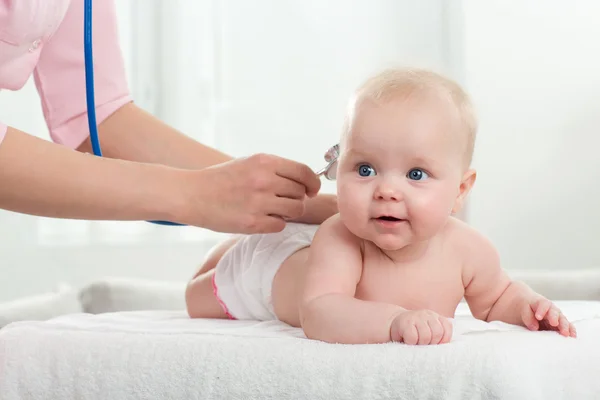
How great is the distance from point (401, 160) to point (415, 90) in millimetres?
93

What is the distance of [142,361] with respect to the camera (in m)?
0.81

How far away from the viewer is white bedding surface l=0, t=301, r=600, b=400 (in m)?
0.70

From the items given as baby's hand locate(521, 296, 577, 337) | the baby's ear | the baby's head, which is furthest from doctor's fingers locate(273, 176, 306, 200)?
baby's hand locate(521, 296, 577, 337)

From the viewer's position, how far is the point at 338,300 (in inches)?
35.1

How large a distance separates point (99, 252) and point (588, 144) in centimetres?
153

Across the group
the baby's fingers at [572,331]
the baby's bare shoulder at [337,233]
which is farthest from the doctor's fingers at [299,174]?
the baby's fingers at [572,331]

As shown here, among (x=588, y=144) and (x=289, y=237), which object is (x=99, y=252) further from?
(x=588, y=144)

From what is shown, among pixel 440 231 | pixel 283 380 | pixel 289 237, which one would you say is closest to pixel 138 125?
pixel 289 237

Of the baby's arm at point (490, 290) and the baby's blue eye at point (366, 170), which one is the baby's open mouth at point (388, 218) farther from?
the baby's arm at point (490, 290)

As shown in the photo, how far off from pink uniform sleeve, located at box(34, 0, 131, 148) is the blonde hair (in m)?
0.59

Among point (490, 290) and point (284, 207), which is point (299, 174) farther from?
point (490, 290)

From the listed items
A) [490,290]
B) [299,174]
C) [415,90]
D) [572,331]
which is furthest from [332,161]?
[572,331]

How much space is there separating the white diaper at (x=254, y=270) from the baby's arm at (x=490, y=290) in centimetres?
26

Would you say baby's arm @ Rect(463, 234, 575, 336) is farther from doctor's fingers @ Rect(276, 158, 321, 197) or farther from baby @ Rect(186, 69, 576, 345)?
doctor's fingers @ Rect(276, 158, 321, 197)
